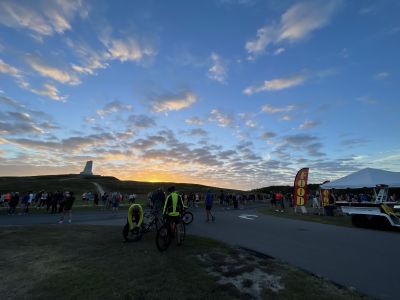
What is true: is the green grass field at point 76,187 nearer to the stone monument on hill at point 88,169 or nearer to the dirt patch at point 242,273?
the stone monument on hill at point 88,169

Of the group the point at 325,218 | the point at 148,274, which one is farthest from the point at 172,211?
the point at 325,218

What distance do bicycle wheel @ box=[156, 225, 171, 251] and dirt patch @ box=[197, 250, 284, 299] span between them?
3.99ft

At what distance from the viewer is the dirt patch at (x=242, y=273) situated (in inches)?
226

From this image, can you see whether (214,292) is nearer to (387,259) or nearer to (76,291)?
(76,291)

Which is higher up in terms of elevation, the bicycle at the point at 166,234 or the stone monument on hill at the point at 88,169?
the stone monument on hill at the point at 88,169

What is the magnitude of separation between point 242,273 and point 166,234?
3077 mm

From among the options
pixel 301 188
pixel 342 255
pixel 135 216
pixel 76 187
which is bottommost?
pixel 342 255

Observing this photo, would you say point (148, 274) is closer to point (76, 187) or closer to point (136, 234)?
point (136, 234)

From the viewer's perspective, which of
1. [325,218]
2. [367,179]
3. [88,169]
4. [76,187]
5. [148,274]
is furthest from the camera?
[88,169]

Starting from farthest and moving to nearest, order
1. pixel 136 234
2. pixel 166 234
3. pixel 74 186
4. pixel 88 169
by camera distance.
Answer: pixel 88 169 → pixel 74 186 → pixel 136 234 → pixel 166 234

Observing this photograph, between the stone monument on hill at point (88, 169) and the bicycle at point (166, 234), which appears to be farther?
the stone monument on hill at point (88, 169)

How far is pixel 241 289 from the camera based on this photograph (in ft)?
18.6

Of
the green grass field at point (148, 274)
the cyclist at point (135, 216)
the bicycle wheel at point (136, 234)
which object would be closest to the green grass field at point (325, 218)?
the green grass field at point (148, 274)

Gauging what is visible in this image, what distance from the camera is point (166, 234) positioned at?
8.93 meters
